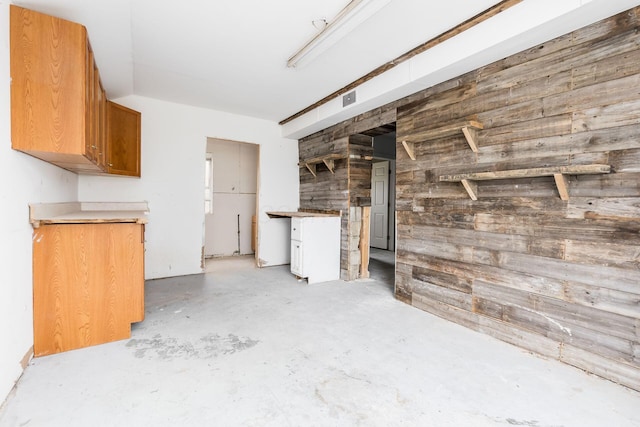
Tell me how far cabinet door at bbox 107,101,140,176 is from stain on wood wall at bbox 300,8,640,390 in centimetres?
335

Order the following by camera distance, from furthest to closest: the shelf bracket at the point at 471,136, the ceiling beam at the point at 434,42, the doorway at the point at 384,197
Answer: the doorway at the point at 384,197 < the shelf bracket at the point at 471,136 < the ceiling beam at the point at 434,42

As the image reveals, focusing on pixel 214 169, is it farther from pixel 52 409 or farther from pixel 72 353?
pixel 52 409

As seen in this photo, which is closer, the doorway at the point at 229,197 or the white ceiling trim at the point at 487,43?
the white ceiling trim at the point at 487,43

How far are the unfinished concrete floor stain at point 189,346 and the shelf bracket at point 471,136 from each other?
241cm

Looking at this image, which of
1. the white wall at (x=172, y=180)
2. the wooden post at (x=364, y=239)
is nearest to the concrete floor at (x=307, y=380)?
the wooden post at (x=364, y=239)

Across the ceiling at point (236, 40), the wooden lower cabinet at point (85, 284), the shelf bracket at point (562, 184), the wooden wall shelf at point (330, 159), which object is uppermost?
the ceiling at point (236, 40)

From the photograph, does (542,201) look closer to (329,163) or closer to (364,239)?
(364,239)

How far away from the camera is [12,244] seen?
5.83 feet

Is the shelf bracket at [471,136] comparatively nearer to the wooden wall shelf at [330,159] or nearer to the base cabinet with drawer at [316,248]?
the wooden wall shelf at [330,159]

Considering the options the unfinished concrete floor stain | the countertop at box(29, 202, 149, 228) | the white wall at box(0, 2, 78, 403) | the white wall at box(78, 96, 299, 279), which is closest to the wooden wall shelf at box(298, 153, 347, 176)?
the white wall at box(78, 96, 299, 279)

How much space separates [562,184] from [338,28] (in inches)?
77.8

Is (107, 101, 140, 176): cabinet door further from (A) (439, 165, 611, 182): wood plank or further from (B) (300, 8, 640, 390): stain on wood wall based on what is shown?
(A) (439, 165, 611, 182): wood plank

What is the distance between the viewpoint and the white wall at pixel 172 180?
409 centimetres

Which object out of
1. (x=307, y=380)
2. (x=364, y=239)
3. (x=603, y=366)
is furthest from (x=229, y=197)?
(x=603, y=366)
